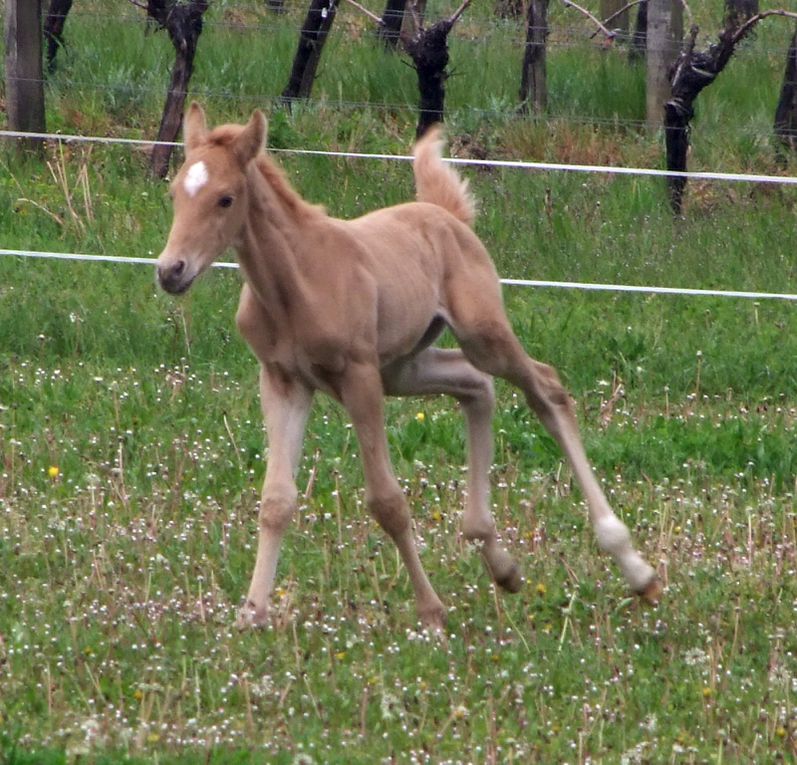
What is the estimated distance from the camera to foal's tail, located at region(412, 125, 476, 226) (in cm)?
621

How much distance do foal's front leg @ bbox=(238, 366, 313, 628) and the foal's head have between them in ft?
1.75

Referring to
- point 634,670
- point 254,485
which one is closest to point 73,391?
point 254,485

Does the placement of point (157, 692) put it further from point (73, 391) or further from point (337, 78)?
point (337, 78)

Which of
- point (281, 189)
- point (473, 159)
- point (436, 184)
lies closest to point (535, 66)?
point (473, 159)

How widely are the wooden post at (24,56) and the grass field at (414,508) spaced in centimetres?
46

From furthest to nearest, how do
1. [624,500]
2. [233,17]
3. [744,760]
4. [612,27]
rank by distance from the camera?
[233,17], [612,27], [624,500], [744,760]

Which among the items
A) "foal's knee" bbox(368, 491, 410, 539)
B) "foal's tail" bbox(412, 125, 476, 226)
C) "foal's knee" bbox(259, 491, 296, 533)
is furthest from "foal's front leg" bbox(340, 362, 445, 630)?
"foal's tail" bbox(412, 125, 476, 226)

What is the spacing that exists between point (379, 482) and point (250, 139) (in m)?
1.12

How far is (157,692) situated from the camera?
4.49m

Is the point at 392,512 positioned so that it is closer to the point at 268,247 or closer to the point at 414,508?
the point at 268,247

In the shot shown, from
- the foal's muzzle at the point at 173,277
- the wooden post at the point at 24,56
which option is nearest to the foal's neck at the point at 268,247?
the foal's muzzle at the point at 173,277

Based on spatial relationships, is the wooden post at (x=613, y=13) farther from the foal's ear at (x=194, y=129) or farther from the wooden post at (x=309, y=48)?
the foal's ear at (x=194, y=129)

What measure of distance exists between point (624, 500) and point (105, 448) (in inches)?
82.6

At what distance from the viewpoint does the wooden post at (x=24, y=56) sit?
35.1 ft
